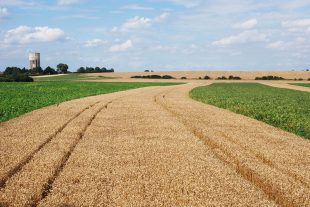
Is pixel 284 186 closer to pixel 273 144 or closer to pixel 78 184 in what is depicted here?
pixel 78 184

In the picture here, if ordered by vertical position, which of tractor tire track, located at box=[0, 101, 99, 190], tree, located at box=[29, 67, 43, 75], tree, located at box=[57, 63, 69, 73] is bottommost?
tractor tire track, located at box=[0, 101, 99, 190]

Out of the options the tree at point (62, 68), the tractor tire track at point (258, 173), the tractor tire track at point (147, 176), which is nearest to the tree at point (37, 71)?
the tree at point (62, 68)

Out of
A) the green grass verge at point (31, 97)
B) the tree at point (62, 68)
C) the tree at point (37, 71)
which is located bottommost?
the green grass verge at point (31, 97)

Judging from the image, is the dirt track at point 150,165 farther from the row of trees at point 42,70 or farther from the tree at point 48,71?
the tree at point 48,71

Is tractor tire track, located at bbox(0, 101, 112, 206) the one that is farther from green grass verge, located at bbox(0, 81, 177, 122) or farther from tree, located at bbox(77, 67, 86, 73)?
tree, located at bbox(77, 67, 86, 73)

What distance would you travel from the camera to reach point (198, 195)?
9016mm

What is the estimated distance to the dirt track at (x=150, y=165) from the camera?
29.2 ft

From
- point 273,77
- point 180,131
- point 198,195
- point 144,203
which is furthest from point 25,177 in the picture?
point 273,77

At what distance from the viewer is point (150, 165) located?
1152 cm

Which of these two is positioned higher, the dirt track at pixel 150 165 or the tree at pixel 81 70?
the tree at pixel 81 70

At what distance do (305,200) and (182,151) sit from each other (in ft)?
16.9

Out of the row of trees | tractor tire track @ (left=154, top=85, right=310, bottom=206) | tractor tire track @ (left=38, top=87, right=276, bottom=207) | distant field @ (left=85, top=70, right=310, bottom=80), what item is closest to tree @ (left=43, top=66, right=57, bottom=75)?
the row of trees

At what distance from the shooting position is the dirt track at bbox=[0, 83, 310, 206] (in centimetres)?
891

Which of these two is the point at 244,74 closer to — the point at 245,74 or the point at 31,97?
the point at 245,74
